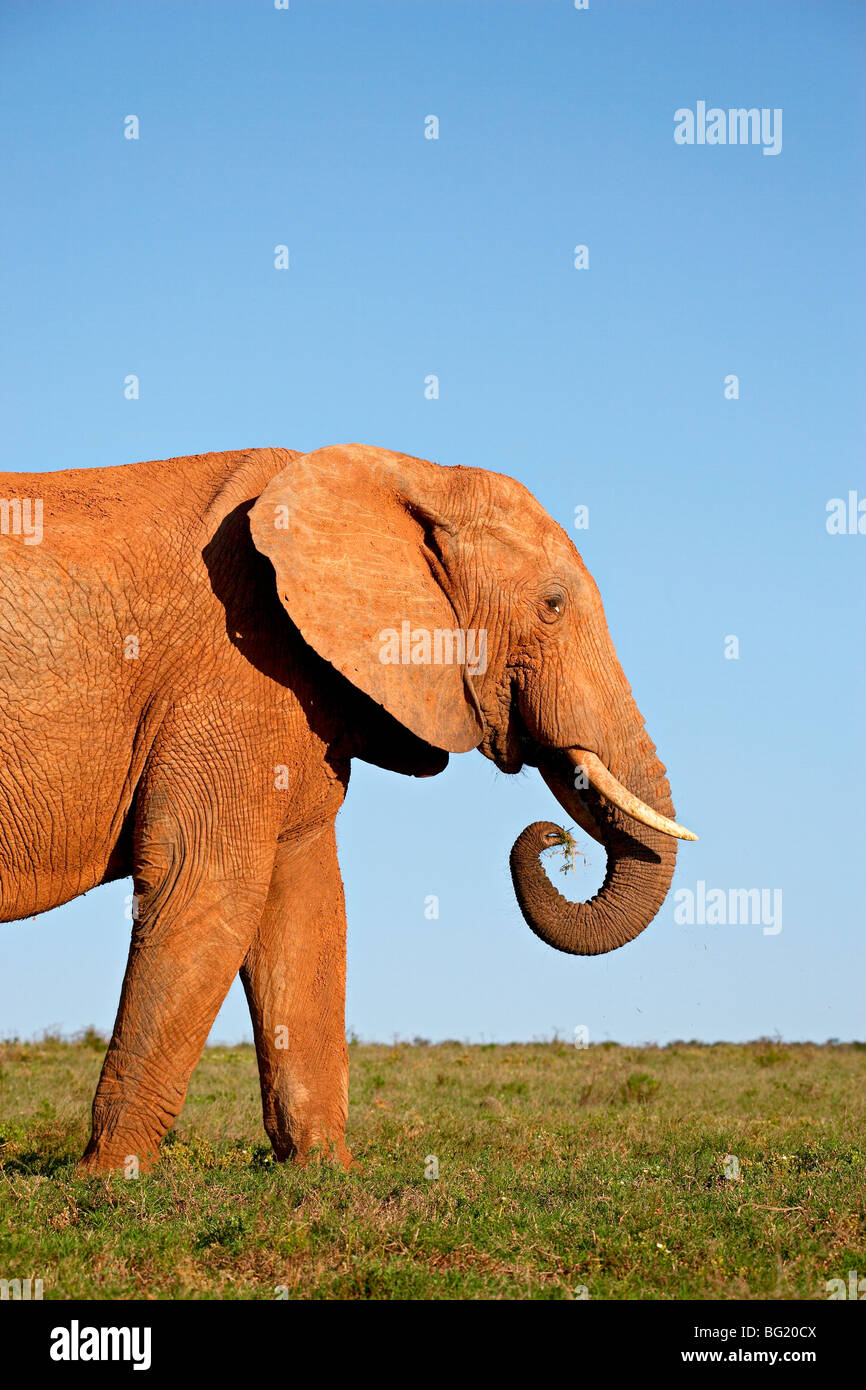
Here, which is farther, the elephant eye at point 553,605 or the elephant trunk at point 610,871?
the elephant trunk at point 610,871

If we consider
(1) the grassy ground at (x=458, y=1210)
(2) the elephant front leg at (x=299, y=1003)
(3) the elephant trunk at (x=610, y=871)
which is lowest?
(1) the grassy ground at (x=458, y=1210)

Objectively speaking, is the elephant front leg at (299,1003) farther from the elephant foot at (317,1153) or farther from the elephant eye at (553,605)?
the elephant eye at (553,605)

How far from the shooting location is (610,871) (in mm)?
10672

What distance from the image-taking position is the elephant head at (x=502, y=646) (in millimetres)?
9883

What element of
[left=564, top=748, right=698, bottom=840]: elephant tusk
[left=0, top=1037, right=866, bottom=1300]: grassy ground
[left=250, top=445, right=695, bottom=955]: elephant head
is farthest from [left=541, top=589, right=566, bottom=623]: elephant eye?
[left=0, top=1037, right=866, bottom=1300]: grassy ground

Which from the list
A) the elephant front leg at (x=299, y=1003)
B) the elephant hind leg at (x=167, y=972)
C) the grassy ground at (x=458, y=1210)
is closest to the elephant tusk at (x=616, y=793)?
the elephant front leg at (x=299, y=1003)

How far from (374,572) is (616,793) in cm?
217

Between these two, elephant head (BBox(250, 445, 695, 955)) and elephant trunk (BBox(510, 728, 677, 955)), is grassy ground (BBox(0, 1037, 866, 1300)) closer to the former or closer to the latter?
elephant trunk (BBox(510, 728, 677, 955))

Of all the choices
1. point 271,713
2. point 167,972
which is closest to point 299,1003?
point 167,972

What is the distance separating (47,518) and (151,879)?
2.37 metres

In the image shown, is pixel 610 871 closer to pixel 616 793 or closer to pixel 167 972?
pixel 616 793

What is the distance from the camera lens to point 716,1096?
17109mm
